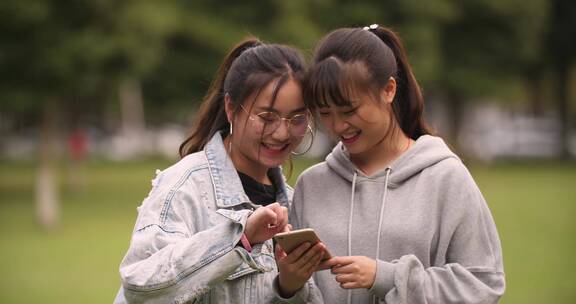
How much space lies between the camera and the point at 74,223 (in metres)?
16.1

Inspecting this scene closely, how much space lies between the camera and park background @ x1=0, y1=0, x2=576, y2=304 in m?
12.5

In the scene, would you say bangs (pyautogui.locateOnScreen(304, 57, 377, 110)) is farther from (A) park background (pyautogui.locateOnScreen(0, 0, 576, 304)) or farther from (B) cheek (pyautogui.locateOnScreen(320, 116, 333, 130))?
(A) park background (pyautogui.locateOnScreen(0, 0, 576, 304))

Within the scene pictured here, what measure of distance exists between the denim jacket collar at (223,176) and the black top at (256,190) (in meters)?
0.12

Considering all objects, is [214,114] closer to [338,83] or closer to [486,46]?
[338,83]

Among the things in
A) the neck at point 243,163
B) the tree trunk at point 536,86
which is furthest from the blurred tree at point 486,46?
the neck at point 243,163

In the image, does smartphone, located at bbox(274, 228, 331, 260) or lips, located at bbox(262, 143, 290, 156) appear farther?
lips, located at bbox(262, 143, 290, 156)

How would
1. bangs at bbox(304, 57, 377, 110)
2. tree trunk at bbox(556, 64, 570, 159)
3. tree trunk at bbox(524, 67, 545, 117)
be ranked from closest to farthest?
bangs at bbox(304, 57, 377, 110) → tree trunk at bbox(556, 64, 570, 159) → tree trunk at bbox(524, 67, 545, 117)

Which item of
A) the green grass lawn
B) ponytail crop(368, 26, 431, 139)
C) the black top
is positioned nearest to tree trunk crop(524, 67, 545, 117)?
the green grass lawn

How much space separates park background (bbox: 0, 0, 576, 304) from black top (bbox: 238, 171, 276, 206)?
1.90 feet

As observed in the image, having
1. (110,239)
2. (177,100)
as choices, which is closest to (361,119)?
(110,239)

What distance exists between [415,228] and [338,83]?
585 millimetres

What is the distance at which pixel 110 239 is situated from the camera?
14.0 metres

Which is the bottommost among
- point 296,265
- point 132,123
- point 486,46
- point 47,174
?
point 47,174

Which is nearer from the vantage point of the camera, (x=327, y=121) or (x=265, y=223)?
(x=265, y=223)
